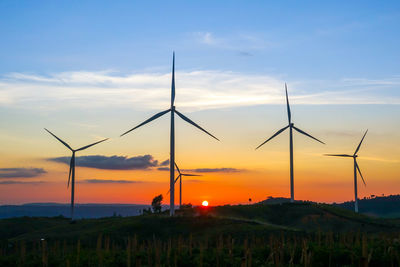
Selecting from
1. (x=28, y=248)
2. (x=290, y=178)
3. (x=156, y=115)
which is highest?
(x=156, y=115)

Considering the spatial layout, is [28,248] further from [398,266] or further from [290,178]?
[290,178]

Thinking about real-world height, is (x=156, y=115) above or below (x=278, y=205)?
above

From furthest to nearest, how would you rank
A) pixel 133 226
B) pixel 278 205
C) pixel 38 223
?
pixel 278 205 → pixel 38 223 → pixel 133 226

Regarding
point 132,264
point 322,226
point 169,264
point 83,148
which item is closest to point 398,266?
point 169,264

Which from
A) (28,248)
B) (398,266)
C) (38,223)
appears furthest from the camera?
(38,223)

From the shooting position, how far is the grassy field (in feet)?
170

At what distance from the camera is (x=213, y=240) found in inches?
3344

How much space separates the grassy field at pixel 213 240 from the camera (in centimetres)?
5172

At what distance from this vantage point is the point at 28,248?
9131 centimetres

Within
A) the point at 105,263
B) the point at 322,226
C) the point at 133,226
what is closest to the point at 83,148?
the point at 133,226

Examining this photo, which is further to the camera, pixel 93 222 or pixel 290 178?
pixel 290 178

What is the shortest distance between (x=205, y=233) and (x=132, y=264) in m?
43.2

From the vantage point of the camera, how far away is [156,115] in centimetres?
11962

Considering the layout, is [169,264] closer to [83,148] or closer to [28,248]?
[28,248]
